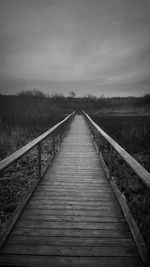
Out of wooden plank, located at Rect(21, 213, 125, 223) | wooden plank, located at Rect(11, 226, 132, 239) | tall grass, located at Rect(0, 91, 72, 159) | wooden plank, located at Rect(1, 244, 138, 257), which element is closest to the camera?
wooden plank, located at Rect(1, 244, 138, 257)

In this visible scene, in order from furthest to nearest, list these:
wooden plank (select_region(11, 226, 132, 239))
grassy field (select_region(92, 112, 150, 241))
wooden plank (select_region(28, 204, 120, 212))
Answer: grassy field (select_region(92, 112, 150, 241)), wooden plank (select_region(28, 204, 120, 212)), wooden plank (select_region(11, 226, 132, 239))

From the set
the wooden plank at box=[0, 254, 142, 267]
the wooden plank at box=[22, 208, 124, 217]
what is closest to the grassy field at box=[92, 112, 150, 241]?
the wooden plank at box=[22, 208, 124, 217]

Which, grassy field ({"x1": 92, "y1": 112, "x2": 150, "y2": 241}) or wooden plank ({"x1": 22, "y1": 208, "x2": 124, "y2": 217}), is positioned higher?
wooden plank ({"x1": 22, "y1": 208, "x2": 124, "y2": 217})

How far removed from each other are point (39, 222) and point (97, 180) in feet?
6.17

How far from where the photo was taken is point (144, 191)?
4.41 m

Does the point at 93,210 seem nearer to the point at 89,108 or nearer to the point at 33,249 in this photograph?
the point at 33,249

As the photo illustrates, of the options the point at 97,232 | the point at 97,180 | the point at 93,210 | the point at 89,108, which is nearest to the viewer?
the point at 97,232

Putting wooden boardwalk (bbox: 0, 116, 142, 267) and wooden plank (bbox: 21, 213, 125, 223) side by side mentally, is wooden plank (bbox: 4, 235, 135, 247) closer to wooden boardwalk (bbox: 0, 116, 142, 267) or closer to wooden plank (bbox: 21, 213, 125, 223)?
wooden boardwalk (bbox: 0, 116, 142, 267)

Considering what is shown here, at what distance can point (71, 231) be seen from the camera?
7.64 ft

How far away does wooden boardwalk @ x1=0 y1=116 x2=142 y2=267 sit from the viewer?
6.25ft

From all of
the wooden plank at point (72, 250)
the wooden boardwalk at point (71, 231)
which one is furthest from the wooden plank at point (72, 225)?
the wooden plank at point (72, 250)

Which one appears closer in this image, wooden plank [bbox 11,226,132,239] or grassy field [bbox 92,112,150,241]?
wooden plank [bbox 11,226,132,239]

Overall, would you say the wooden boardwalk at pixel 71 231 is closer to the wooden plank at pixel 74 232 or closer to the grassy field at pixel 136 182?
the wooden plank at pixel 74 232

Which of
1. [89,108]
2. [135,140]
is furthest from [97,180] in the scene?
[89,108]
